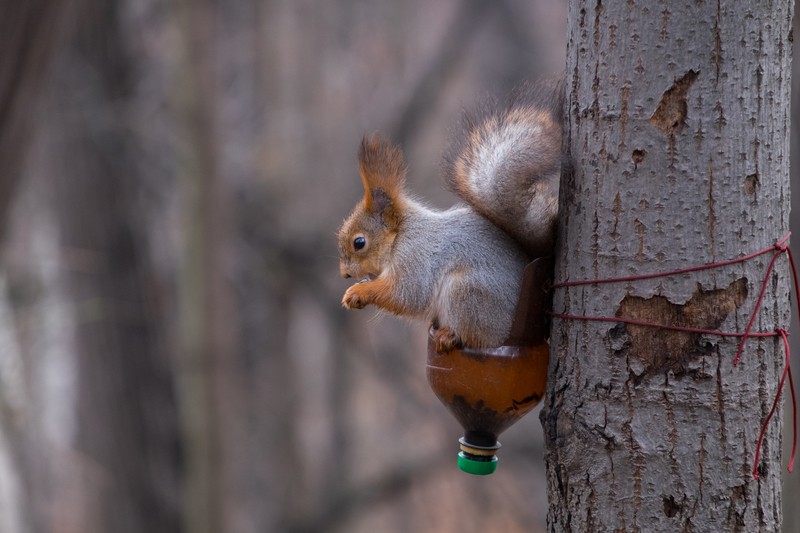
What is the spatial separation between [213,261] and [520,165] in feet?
9.36

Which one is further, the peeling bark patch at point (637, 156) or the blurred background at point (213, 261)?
the blurred background at point (213, 261)

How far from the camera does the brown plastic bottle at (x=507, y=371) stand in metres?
1.49

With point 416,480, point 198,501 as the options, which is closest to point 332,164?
point 416,480

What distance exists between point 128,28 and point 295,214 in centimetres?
210

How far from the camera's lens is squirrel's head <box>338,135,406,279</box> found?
169cm

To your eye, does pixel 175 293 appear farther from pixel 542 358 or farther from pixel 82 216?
pixel 542 358

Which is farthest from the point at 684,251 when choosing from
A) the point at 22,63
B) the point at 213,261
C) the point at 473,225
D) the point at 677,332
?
the point at 213,261

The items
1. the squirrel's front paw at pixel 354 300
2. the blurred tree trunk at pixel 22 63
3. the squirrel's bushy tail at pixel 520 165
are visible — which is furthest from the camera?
the blurred tree trunk at pixel 22 63

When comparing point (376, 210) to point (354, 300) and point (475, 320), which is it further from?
point (475, 320)

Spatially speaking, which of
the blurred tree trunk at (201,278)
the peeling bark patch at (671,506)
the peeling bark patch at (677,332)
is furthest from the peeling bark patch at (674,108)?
the blurred tree trunk at (201,278)

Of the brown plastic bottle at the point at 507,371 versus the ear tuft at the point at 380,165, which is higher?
the ear tuft at the point at 380,165

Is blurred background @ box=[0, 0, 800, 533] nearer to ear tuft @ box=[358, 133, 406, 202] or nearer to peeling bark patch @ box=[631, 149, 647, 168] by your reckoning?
ear tuft @ box=[358, 133, 406, 202]

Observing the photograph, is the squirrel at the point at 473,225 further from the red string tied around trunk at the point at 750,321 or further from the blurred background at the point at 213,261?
the blurred background at the point at 213,261

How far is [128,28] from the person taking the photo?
475cm
